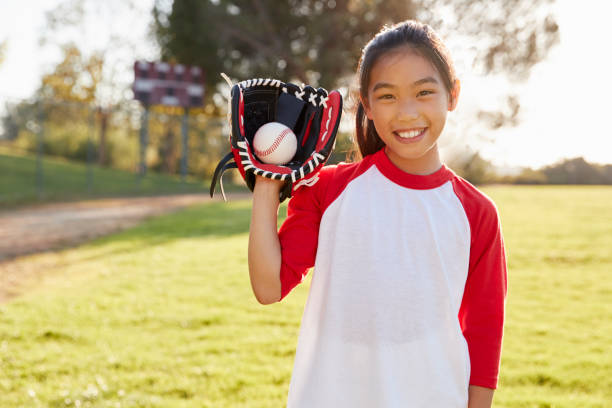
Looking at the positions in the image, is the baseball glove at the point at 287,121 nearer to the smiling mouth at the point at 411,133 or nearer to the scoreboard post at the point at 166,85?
the smiling mouth at the point at 411,133

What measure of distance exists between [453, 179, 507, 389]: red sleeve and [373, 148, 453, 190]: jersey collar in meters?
0.08

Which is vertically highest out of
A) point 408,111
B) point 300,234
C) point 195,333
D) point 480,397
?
point 408,111

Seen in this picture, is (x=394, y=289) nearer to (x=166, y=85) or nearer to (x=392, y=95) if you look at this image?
(x=392, y=95)

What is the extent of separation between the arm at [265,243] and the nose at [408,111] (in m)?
0.35

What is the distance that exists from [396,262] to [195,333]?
3110 mm

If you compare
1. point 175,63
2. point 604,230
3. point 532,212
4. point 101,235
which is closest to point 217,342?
point 101,235

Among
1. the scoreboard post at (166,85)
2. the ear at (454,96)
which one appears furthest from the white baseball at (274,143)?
the scoreboard post at (166,85)

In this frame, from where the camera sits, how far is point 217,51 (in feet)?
61.2

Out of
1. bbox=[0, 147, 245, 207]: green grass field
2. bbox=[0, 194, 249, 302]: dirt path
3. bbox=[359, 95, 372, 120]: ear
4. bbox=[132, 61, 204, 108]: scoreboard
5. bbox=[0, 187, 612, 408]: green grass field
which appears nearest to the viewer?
bbox=[359, 95, 372, 120]: ear

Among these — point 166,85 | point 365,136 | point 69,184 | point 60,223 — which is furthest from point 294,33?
point 365,136

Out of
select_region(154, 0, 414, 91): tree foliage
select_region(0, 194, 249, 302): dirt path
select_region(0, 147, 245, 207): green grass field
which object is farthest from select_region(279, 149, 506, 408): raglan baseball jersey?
select_region(154, 0, 414, 91): tree foliage

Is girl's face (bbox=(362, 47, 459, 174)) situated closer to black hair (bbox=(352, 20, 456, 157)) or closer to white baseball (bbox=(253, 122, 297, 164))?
black hair (bbox=(352, 20, 456, 157))

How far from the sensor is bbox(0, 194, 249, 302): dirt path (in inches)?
267

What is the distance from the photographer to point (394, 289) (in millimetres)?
1285
